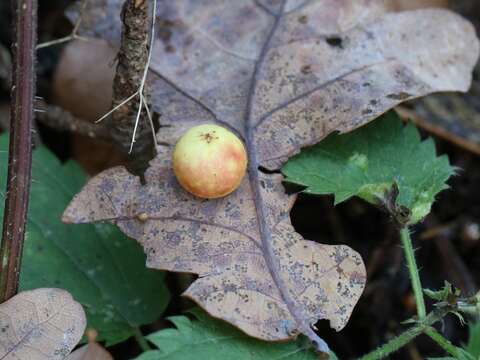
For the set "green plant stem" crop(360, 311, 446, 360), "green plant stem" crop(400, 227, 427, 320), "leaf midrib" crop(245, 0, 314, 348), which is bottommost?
"green plant stem" crop(360, 311, 446, 360)

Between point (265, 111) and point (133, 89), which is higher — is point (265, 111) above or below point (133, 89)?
below

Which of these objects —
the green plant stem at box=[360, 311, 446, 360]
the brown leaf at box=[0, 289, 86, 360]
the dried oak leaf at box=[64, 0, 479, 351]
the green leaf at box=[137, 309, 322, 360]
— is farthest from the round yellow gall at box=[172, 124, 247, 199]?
the green plant stem at box=[360, 311, 446, 360]

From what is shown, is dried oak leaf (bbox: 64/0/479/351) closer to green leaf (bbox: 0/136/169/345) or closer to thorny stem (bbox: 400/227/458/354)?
thorny stem (bbox: 400/227/458/354)

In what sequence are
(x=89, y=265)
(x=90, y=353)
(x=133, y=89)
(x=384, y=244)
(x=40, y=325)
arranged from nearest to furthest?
1. (x=40, y=325)
2. (x=90, y=353)
3. (x=133, y=89)
4. (x=89, y=265)
5. (x=384, y=244)

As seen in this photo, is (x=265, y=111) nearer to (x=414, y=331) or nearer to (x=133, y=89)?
(x=133, y=89)

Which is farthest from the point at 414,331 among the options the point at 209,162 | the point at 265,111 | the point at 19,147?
the point at 19,147

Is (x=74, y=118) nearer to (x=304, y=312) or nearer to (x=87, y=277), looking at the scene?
(x=87, y=277)

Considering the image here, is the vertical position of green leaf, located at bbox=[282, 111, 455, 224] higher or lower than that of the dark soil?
higher
